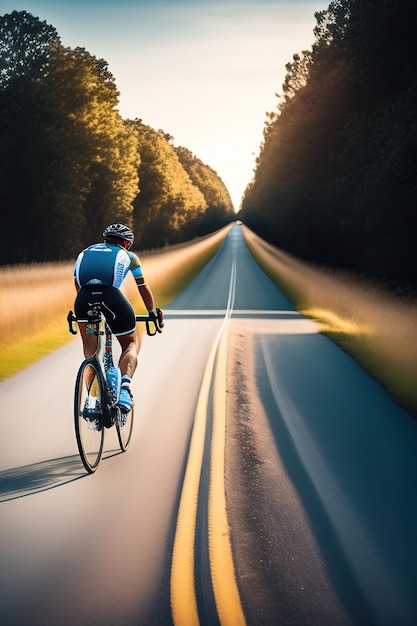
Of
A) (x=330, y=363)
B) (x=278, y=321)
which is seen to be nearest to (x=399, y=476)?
(x=330, y=363)

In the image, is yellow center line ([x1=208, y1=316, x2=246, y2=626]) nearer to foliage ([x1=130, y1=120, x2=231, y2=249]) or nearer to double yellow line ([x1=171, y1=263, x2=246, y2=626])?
double yellow line ([x1=171, y1=263, x2=246, y2=626])

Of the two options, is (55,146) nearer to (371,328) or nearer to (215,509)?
(371,328)

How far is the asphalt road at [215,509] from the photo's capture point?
14.1 feet

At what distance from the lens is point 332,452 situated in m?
7.55

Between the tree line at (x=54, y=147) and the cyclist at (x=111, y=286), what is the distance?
144 ft

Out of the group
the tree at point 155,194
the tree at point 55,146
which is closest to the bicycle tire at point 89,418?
the tree at point 55,146

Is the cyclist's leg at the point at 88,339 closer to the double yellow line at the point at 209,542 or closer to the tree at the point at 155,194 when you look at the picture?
the double yellow line at the point at 209,542

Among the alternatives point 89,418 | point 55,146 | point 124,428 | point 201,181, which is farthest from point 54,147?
point 201,181

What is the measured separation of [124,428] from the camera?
24.8 feet

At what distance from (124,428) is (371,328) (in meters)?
9.59

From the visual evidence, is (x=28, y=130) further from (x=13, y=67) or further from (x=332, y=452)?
(x=332, y=452)

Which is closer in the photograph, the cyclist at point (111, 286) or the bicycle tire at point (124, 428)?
the cyclist at point (111, 286)

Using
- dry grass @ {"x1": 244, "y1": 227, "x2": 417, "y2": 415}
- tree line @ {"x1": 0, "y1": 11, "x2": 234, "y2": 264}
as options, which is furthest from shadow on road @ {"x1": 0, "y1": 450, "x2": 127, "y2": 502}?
tree line @ {"x1": 0, "y1": 11, "x2": 234, "y2": 264}

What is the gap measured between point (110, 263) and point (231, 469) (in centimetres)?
208
